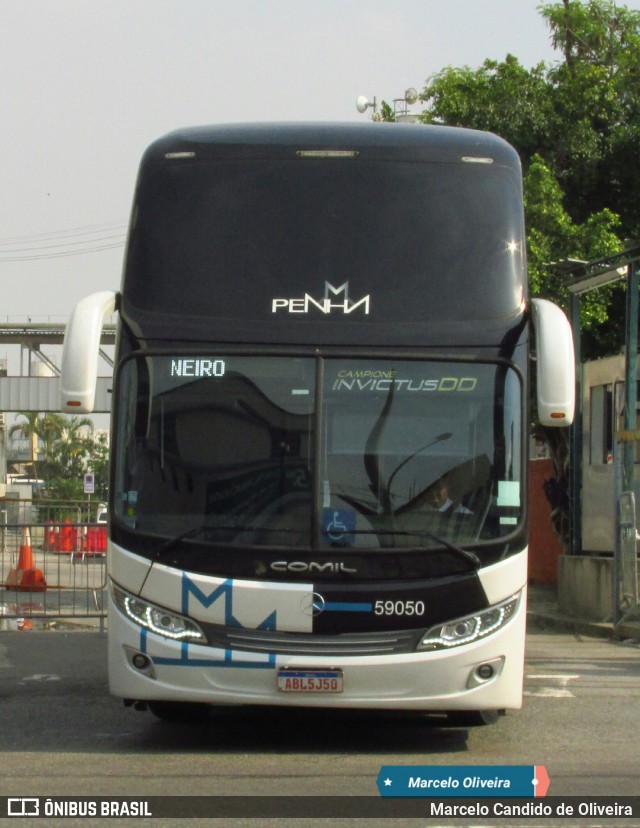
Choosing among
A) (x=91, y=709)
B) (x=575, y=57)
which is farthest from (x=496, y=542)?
(x=575, y=57)

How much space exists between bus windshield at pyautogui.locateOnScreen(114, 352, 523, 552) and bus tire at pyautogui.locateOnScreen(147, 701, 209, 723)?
147 centimetres

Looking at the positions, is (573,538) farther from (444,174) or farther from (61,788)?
(61,788)

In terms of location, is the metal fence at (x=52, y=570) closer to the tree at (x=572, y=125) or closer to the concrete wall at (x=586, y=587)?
the concrete wall at (x=586, y=587)

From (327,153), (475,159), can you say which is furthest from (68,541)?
(475,159)

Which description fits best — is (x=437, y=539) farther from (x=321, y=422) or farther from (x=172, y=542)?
(x=172, y=542)

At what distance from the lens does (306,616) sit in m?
7.69

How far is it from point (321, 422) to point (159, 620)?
1.52 meters

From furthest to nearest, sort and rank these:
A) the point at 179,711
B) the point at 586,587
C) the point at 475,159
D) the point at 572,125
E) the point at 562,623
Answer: the point at 572,125 → the point at 586,587 → the point at 562,623 → the point at 179,711 → the point at 475,159

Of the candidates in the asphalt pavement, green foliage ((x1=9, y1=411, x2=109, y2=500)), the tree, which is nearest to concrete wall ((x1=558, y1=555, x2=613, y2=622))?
the asphalt pavement

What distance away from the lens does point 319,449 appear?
791cm

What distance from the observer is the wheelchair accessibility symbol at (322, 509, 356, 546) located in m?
7.80

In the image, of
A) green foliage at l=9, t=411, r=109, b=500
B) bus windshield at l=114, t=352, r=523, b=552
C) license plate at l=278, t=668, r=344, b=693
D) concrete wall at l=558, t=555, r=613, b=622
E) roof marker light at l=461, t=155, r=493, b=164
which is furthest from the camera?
green foliage at l=9, t=411, r=109, b=500

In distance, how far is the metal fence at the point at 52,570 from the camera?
15.8m

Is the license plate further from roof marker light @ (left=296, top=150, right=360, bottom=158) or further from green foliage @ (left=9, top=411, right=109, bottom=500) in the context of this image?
green foliage @ (left=9, top=411, right=109, bottom=500)
